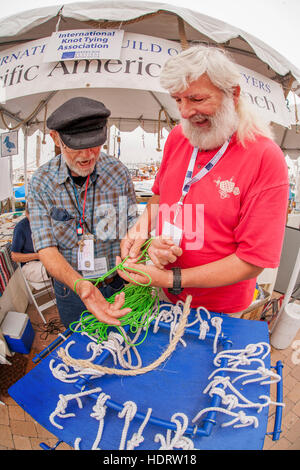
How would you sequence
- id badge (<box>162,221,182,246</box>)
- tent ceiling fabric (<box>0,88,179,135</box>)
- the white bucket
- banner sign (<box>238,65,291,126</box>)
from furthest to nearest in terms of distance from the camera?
tent ceiling fabric (<box>0,88,179,135</box>) < the white bucket < banner sign (<box>238,65,291,126</box>) < id badge (<box>162,221,182,246</box>)

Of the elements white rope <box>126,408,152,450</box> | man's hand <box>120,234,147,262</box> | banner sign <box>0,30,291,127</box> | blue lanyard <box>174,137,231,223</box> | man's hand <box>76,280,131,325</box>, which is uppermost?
banner sign <box>0,30,291,127</box>

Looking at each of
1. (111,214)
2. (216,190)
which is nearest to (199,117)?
(216,190)

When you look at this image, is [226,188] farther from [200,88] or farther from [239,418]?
[239,418]

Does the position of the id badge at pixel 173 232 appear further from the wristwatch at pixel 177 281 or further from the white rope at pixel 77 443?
the white rope at pixel 77 443

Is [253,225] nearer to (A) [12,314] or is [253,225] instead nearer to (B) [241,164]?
(B) [241,164]

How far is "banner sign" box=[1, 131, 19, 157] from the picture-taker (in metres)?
3.62

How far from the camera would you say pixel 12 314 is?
3.11m

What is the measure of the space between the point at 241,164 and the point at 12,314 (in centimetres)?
331

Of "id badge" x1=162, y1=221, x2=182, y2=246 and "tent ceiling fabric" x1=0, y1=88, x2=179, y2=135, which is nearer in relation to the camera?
"id badge" x1=162, y1=221, x2=182, y2=246

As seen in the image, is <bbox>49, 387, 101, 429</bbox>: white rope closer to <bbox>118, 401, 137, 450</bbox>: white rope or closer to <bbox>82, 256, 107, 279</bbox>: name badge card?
<bbox>118, 401, 137, 450</bbox>: white rope

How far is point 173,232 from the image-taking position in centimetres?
129

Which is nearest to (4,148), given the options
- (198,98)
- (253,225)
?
(198,98)

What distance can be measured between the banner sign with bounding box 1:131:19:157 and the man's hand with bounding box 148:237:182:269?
3567 mm

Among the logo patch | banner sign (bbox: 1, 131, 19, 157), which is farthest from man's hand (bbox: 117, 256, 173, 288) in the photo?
banner sign (bbox: 1, 131, 19, 157)
